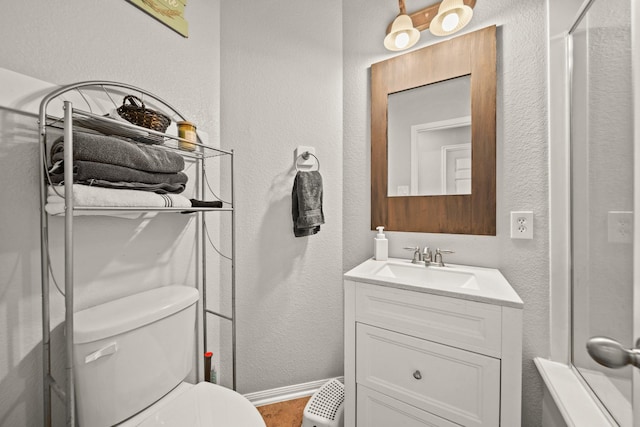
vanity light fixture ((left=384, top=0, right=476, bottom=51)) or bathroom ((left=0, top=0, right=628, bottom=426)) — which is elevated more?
vanity light fixture ((left=384, top=0, right=476, bottom=51))

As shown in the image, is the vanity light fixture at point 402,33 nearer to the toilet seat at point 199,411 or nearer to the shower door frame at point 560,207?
the shower door frame at point 560,207

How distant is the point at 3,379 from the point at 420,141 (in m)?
1.72

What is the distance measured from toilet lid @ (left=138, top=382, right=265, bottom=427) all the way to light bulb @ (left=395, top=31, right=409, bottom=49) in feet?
5.53

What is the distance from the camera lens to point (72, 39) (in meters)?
0.80

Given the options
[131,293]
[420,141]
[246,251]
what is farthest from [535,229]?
[131,293]

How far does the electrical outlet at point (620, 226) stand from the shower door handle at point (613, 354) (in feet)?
1.09

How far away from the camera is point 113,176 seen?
71cm

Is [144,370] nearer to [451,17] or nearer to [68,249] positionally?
[68,249]

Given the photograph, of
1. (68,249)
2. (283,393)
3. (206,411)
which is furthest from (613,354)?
(283,393)

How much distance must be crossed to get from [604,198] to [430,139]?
2.29 feet

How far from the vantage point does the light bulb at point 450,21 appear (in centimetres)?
117

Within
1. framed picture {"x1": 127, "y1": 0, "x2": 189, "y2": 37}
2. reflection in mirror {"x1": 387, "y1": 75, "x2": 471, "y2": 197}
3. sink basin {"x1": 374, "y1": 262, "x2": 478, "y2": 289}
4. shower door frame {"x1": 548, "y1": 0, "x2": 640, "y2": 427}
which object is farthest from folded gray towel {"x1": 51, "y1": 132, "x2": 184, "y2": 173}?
shower door frame {"x1": 548, "y1": 0, "x2": 640, "y2": 427}

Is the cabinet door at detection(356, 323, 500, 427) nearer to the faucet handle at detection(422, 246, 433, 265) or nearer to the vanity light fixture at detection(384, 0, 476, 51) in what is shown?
the faucet handle at detection(422, 246, 433, 265)

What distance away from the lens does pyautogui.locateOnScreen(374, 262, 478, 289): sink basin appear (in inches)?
43.4
